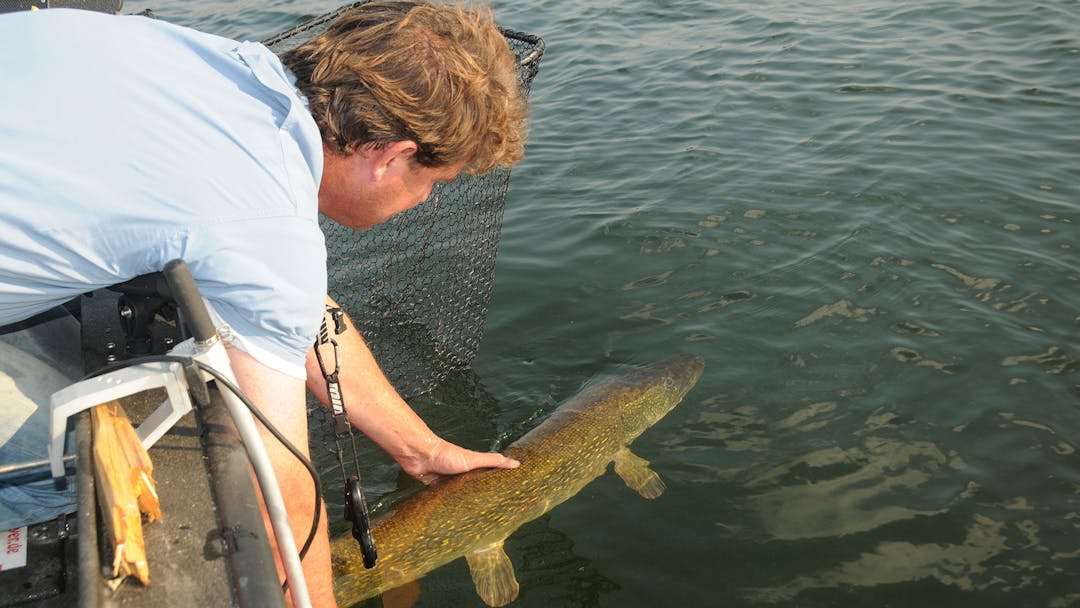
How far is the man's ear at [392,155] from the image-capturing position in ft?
7.40

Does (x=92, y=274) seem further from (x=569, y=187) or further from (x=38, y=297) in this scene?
(x=569, y=187)

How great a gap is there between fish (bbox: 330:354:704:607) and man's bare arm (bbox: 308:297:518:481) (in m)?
0.08

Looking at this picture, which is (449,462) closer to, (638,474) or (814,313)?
(638,474)

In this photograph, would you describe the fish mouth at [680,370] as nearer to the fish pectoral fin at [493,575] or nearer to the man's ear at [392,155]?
the fish pectoral fin at [493,575]

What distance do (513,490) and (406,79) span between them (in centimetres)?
222

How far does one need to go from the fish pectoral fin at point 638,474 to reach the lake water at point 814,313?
0.23 ft

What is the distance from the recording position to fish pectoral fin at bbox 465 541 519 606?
11.5ft

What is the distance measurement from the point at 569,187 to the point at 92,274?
5295 millimetres

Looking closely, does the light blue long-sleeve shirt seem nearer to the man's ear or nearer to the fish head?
the man's ear

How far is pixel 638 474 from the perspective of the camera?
4.11 metres

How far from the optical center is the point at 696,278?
552cm

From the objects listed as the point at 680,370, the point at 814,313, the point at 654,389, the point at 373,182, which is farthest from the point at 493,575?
the point at 814,313

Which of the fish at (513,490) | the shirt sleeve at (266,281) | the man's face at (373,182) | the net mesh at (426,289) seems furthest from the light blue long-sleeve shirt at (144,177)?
the net mesh at (426,289)

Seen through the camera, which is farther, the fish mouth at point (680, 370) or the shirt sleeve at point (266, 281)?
the fish mouth at point (680, 370)
